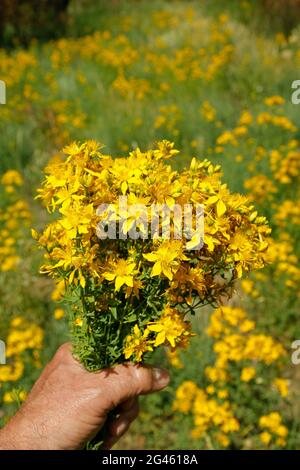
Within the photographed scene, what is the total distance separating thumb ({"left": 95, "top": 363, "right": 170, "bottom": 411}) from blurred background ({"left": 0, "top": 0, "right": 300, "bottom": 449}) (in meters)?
0.33

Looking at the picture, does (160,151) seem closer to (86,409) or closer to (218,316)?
(86,409)

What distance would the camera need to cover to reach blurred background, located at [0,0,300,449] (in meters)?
2.98

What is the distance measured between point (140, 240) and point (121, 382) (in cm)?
56

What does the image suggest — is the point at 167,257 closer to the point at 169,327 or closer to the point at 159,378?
the point at 169,327

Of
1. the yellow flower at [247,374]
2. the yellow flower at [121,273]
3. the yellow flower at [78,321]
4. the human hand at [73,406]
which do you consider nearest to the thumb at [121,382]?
the human hand at [73,406]

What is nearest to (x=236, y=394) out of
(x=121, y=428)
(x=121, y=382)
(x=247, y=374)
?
(x=247, y=374)

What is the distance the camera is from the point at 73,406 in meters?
1.80

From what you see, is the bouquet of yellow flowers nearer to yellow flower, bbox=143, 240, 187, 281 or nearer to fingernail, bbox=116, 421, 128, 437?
yellow flower, bbox=143, 240, 187, 281

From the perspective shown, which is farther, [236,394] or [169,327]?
[236,394]

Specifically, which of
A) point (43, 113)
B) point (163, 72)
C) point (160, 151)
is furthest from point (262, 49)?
point (160, 151)

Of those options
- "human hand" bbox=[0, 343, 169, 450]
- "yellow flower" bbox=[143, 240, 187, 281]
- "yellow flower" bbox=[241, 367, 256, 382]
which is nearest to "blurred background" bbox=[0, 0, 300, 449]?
"yellow flower" bbox=[241, 367, 256, 382]

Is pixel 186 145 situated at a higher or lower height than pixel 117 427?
higher

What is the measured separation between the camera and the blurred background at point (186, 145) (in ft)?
9.79

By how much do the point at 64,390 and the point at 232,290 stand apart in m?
0.72
